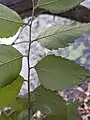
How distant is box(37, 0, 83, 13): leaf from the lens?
40cm

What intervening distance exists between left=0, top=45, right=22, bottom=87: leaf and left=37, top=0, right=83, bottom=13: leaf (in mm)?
66

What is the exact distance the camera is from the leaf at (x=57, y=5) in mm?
404

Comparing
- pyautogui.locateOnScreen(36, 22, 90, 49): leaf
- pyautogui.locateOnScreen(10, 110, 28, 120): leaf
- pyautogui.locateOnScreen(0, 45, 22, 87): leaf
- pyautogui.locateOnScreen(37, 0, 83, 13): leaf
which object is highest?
pyautogui.locateOnScreen(37, 0, 83, 13): leaf

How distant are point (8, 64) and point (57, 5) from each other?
93 mm

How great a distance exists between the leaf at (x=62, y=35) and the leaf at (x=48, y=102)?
8 cm

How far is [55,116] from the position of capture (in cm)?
47

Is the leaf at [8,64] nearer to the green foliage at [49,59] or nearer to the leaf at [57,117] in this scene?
the green foliage at [49,59]

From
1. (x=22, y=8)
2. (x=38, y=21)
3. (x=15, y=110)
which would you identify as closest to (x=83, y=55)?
(x=38, y=21)

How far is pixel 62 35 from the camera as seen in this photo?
411 millimetres

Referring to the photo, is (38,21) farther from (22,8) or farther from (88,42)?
(22,8)

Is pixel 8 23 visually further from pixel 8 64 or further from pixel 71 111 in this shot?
pixel 71 111

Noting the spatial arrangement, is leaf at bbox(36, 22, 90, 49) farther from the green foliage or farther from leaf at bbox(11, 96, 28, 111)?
leaf at bbox(11, 96, 28, 111)

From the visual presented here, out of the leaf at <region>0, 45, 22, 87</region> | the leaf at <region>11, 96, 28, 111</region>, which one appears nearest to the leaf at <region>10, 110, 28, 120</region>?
the leaf at <region>11, 96, 28, 111</region>

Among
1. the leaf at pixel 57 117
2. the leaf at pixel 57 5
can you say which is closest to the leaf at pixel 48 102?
the leaf at pixel 57 117
